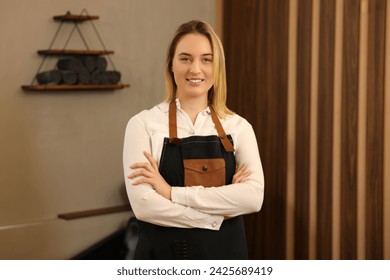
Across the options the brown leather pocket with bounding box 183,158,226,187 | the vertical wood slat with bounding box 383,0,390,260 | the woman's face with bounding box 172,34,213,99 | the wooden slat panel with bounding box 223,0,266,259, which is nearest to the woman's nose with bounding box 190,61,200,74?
the woman's face with bounding box 172,34,213,99

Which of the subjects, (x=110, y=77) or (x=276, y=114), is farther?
(x=110, y=77)

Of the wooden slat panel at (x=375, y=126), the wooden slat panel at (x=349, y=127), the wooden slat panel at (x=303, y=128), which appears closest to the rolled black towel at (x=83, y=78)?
the wooden slat panel at (x=303, y=128)

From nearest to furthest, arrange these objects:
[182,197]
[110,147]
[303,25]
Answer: [182,197] < [303,25] < [110,147]

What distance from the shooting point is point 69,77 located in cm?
372

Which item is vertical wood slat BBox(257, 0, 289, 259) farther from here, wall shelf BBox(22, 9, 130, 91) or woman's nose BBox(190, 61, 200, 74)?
woman's nose BBox(190, 61, 200, 74)

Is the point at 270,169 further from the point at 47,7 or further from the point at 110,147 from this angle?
the point at 47,7

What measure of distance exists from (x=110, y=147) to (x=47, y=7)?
900 millimetres

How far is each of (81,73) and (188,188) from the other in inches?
82.6

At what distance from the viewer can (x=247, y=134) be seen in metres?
1.94

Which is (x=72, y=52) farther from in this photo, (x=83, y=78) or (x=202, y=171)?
(x=202, y=171)

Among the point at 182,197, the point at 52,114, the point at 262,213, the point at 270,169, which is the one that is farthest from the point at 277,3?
the point at 182,197

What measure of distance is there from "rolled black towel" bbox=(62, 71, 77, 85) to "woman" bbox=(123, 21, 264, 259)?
1.90 m

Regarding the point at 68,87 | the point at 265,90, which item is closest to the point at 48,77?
the point at 68,87

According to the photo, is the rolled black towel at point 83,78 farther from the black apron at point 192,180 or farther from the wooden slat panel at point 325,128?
the black apron at point 192,180
